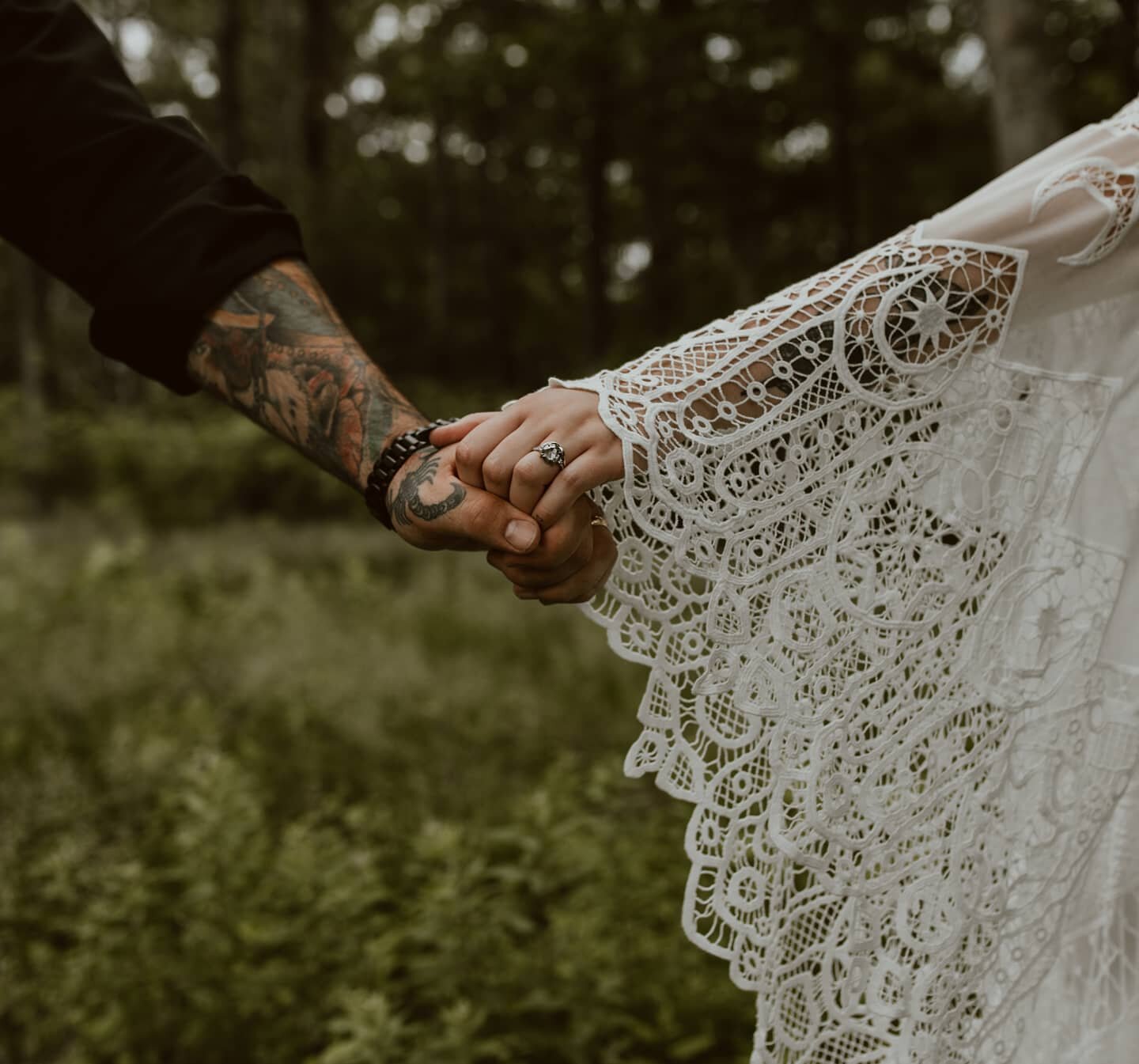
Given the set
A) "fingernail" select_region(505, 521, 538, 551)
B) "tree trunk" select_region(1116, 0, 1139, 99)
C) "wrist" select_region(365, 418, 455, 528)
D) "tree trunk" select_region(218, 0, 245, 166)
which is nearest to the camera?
"fingernail" select_region(505, 521, 538, 551)

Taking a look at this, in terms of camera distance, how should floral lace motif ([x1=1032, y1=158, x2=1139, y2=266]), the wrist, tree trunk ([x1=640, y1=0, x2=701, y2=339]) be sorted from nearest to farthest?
floral lace motif ([x1=1032, y1=158, x2=1139, y2=266]) < the wrist < tree trunk ([x1=640, y1=0, x2=701, y2=339])

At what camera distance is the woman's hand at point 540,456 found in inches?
54.3

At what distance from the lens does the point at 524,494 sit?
145cm

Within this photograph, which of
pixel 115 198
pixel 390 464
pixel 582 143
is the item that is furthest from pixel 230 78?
pixel 390 464

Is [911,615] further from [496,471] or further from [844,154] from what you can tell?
[844,154]

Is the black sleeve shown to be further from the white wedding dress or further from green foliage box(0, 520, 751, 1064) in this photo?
green foliage box(0, 520, 751, 1064)

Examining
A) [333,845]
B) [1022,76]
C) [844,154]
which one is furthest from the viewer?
[844,154]

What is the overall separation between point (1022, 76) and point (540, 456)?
11.6ft

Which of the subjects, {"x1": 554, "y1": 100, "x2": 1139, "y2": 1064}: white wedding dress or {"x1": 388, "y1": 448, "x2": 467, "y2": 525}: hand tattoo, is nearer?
{"x1": 554, "y1": 100, "x2": 1139, "y2": 1064}: white wedding dress

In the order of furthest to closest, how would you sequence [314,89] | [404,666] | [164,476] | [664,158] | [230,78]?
1. [314,89]
2. [230,78]
3. [664,158]
4. [164,476]
5. [404,666]

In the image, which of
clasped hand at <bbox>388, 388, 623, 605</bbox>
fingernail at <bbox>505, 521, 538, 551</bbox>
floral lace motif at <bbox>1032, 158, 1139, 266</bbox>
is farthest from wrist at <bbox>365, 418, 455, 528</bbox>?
floral lace motif at <bbox>1032, 158, 1139, 266</bbox>

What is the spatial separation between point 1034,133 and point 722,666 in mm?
3547

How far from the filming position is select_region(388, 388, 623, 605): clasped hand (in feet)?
4.56

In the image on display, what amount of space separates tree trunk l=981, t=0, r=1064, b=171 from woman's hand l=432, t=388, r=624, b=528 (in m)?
3.36
